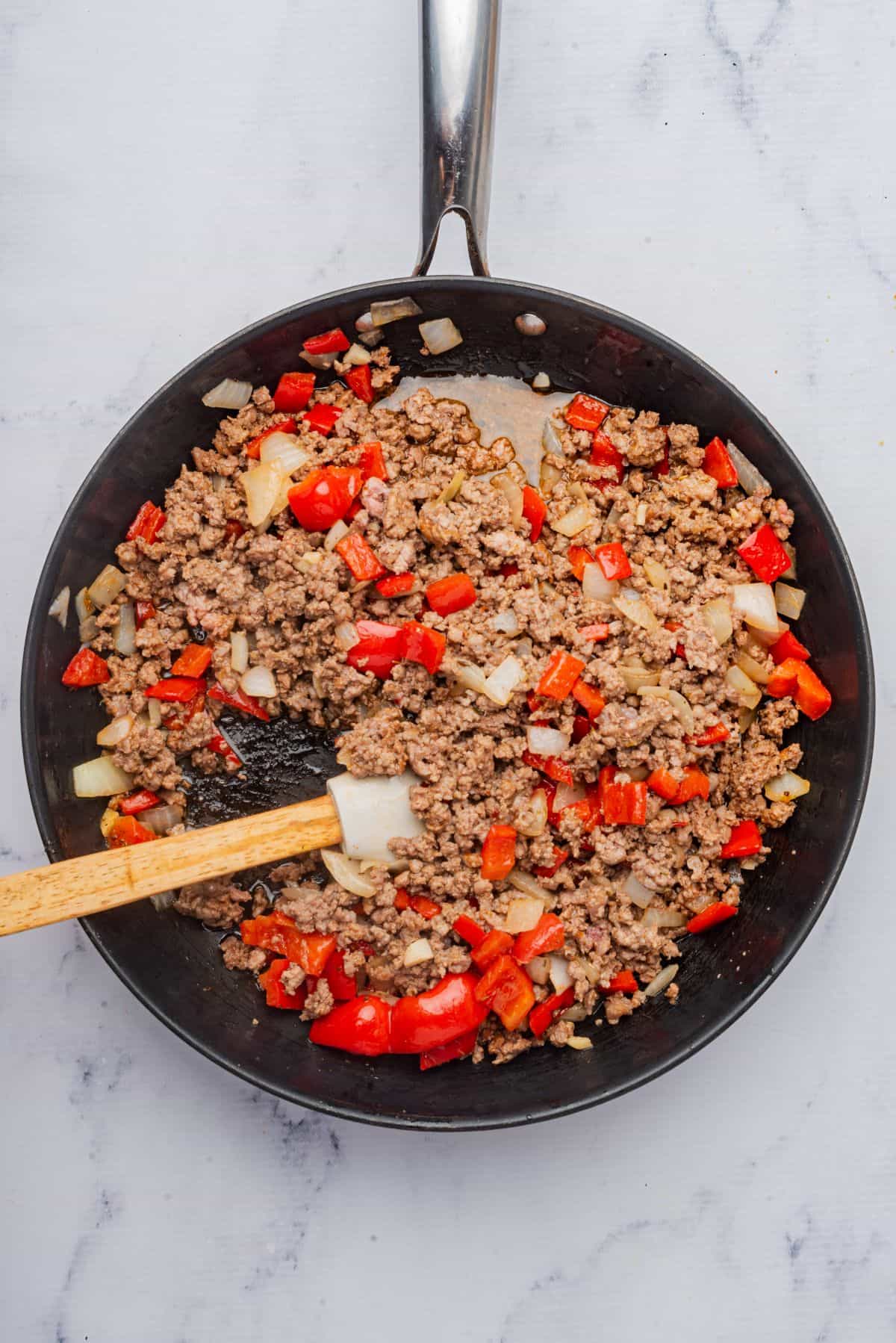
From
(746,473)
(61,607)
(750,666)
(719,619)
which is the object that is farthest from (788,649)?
(61,607)

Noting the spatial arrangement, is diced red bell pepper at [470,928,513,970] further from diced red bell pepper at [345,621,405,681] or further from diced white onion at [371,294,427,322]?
diced white onion at [371,294,427,322]

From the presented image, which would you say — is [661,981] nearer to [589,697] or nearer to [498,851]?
[498,851]

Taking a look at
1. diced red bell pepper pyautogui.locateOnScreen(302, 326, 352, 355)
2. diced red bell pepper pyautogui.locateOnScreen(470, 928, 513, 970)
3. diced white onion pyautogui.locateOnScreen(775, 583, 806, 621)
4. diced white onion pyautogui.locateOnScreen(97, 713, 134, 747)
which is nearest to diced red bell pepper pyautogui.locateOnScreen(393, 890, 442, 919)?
diced red bell pepper pyautogui.locateOnScreen(470, 928, 513, 970)

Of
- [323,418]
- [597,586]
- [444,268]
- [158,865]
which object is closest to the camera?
[158,865]

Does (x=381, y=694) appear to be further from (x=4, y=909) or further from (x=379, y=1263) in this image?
(x=379, y=1263)

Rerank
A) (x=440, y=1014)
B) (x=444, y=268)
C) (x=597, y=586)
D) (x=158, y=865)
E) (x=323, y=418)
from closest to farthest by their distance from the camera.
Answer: (x=158, y=865), (x=440, y=1014), (x=597, y=586), (x=323, y=418), (x=444, y=268)

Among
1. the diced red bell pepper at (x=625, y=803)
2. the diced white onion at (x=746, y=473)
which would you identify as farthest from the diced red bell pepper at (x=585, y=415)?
the diced red bell pepper at (x=625, y=803)

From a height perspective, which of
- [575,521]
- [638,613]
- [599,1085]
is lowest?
[599,1085]
